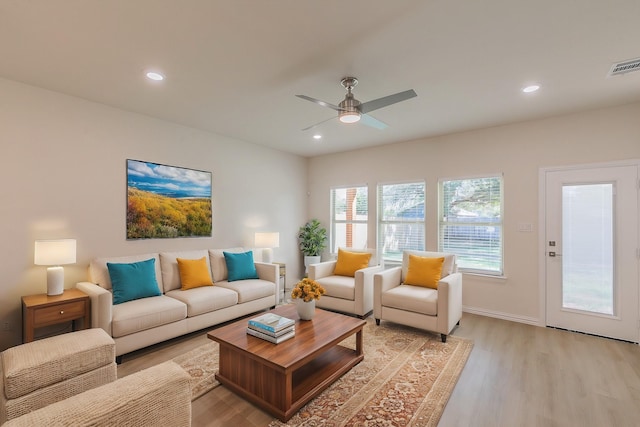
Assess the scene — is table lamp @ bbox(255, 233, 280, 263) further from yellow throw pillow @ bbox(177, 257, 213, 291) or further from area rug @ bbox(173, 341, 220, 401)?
area rug @ bbox(173, 341, 220, 401)

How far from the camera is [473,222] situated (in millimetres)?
4422

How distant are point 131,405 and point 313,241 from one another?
189 inches

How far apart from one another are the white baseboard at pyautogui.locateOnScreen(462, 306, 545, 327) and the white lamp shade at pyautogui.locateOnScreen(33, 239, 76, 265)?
16.1 feet

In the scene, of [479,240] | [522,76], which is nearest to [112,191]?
[522,76]

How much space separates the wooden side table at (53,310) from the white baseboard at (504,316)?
15.3ft

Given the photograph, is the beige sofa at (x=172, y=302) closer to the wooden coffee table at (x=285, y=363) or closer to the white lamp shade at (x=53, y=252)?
the white lamp shade at (x=53, y=252)

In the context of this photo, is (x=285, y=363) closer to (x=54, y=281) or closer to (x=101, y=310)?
(x=101, y=310)

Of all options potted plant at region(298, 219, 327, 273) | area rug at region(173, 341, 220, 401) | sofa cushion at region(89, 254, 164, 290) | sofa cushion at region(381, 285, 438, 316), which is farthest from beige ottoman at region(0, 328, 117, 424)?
potted plant at region(298, 219, 327, 273)

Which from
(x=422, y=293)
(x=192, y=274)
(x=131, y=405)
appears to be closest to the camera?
(x=131, y=405)

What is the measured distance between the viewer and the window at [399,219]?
4.95 meters

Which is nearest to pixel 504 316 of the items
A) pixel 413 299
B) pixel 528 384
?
pixel 413 299

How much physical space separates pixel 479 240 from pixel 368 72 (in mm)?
3044

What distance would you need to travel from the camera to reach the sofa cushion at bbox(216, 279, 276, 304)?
A: 389 centimetres

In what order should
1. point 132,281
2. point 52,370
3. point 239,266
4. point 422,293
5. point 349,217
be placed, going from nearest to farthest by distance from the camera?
point 52,370 → point 132,281 → point 422,293 → point 239,266 → point 349,217
